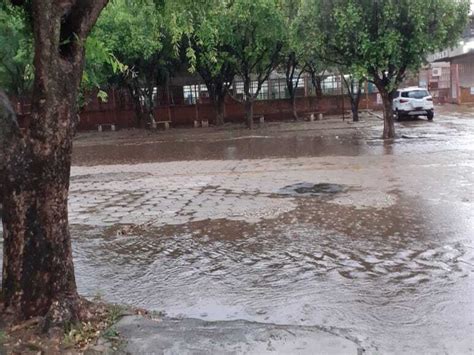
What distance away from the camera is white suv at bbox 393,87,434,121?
2820cm

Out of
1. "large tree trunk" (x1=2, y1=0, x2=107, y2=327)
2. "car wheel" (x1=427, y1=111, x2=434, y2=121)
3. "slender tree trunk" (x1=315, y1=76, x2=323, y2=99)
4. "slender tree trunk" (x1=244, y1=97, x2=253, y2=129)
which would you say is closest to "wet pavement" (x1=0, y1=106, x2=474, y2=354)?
"large tree trunk" (x1=2, y1=0, x2=107, y2=327)

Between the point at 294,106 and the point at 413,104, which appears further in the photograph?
the point at 294,106

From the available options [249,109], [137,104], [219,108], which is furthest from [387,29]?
[137,104]

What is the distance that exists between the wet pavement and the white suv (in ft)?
42.5

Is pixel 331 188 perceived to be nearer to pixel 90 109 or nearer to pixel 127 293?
pixel 127 293

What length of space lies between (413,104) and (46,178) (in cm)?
2690

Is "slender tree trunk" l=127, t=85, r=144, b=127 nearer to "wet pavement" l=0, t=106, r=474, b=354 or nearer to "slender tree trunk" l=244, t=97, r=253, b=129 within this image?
"slender tree trunk" l=244, t=97, r=253, b=129

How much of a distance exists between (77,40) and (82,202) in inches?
284

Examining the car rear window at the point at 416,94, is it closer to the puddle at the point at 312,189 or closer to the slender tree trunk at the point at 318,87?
the slender tree trunk at the point at 318,87

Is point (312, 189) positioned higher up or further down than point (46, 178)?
further down

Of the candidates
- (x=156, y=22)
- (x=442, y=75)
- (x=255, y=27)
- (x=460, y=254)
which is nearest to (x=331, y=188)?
(x=460, y=254)

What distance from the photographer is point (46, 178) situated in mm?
4062

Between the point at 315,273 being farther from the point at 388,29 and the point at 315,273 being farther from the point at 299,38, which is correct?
the point at 299,38

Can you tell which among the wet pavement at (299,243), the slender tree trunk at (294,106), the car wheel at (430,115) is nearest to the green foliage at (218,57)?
the slender tree trunk at (294,106)
